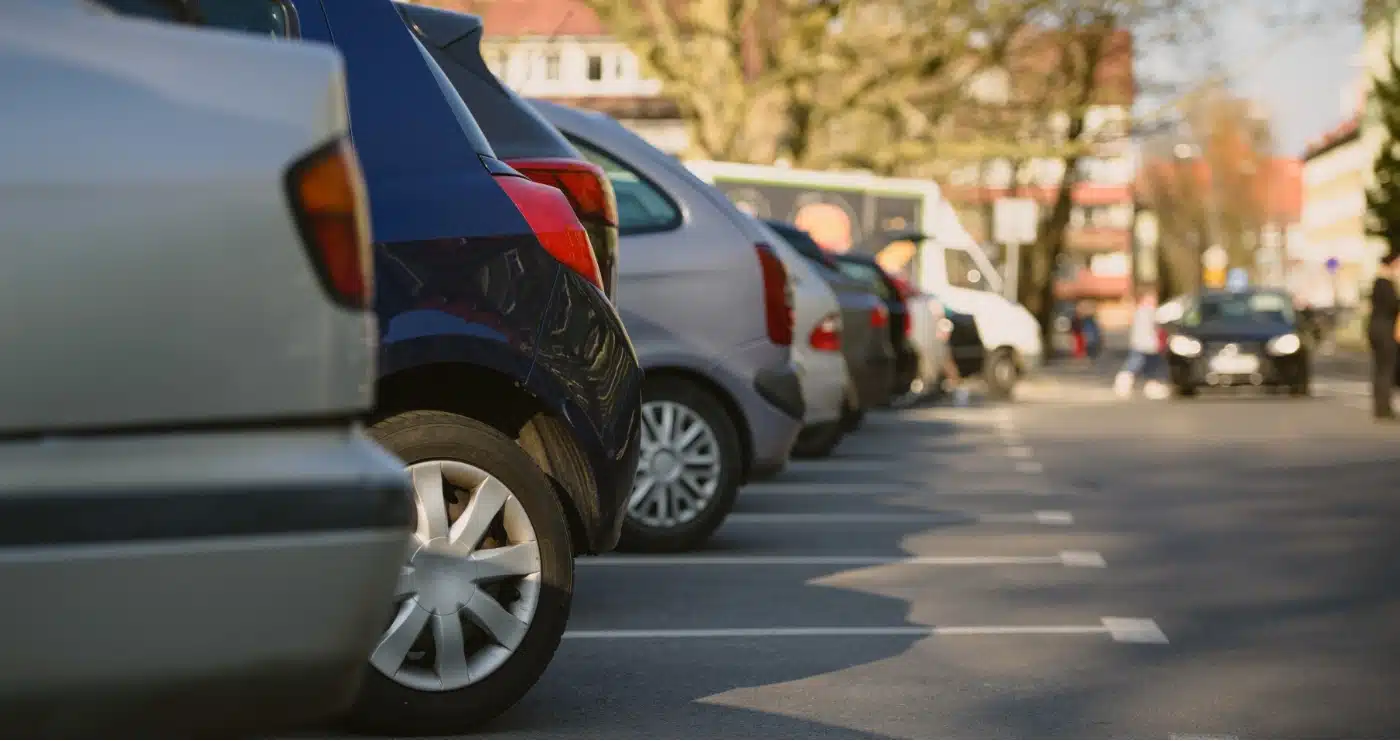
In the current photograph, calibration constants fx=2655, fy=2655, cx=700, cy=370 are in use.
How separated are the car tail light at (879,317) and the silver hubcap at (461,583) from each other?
34.2 feet

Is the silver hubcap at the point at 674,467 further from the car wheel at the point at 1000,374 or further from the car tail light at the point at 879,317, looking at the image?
the car wheel at the point at 1000,374

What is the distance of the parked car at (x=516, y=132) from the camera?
7676mm

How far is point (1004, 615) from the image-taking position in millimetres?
9211

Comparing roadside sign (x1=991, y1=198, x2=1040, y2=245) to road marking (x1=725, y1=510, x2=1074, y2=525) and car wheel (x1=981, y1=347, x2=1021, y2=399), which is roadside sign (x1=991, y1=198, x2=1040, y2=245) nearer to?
car wheel (x1=981, y1=347, x2=1021, y2=399)

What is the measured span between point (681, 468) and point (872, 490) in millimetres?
4732

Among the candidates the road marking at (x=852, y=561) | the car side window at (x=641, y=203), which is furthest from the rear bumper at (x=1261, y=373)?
the car side window at (x=641, y=203)

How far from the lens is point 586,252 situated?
21.7 ft

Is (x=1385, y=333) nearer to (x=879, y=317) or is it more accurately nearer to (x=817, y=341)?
(x=879, y=317)

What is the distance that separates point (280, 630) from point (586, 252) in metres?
3.20

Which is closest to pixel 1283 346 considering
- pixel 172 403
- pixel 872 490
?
pixel 872 490

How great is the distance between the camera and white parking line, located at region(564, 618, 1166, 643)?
856 centimetres

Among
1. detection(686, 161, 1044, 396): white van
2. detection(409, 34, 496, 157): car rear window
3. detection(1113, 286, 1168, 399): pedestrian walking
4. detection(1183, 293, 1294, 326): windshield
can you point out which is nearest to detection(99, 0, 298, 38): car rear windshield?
detection(409, 34, 496, 157): car rear window

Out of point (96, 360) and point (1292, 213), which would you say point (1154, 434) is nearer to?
point (96, 360)

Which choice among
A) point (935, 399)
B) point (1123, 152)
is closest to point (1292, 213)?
point (1123, 152)
